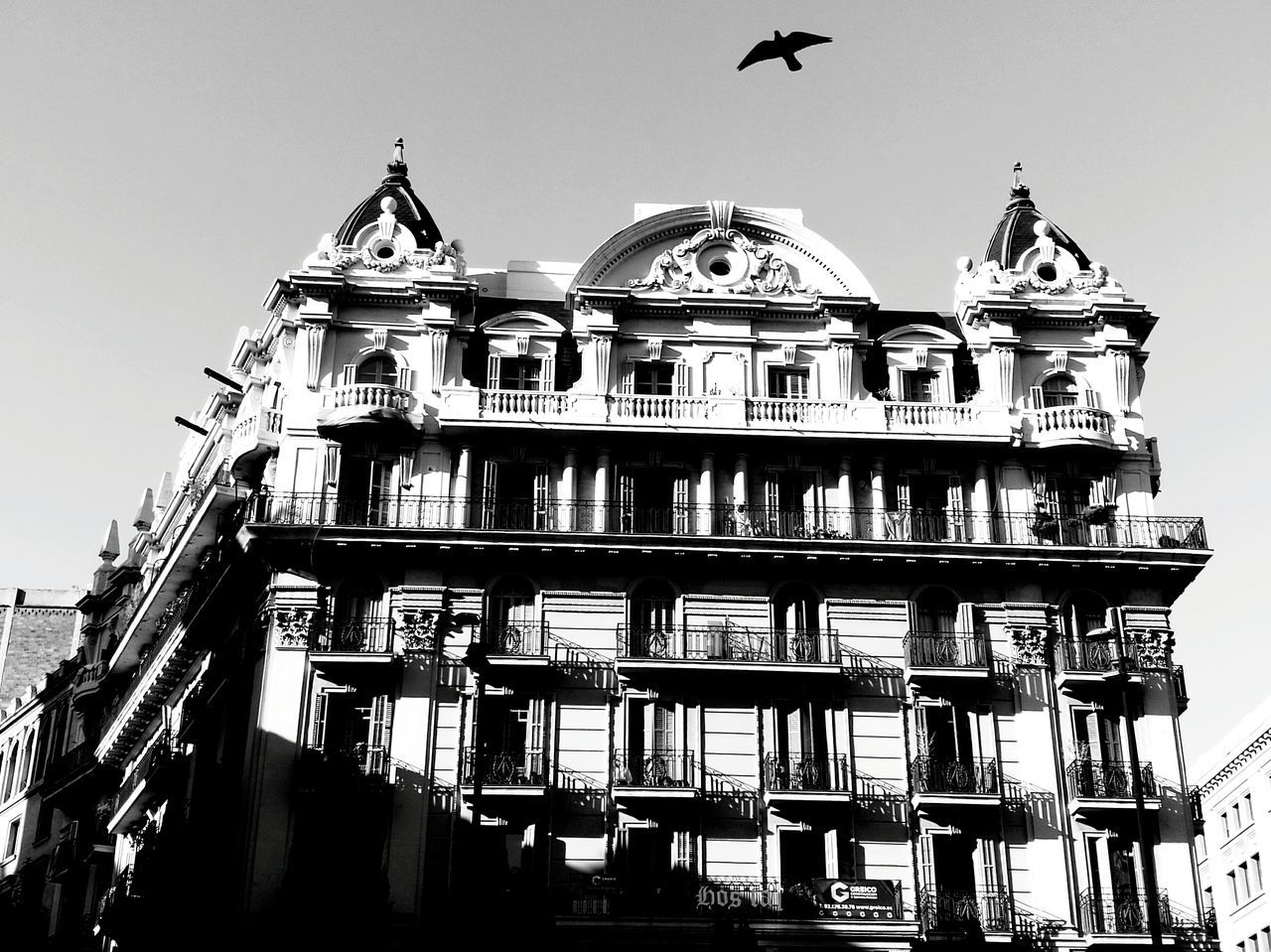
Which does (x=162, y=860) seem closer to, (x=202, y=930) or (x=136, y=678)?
(x=202, y=930)

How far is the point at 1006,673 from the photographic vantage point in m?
45.2

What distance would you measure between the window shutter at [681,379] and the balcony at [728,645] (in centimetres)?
745

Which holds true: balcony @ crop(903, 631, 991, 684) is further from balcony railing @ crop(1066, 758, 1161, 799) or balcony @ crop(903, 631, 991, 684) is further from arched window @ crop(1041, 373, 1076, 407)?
arched window @ crop(1041, 373, 1076, 407)

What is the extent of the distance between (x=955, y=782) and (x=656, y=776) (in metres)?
7.84

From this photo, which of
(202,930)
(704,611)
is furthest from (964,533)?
(202,930)

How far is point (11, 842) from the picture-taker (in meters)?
74.7

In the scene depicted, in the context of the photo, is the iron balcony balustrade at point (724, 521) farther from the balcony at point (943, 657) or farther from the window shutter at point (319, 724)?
the window shutter at point (319, 724)

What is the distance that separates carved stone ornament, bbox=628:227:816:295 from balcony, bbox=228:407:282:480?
448 inches

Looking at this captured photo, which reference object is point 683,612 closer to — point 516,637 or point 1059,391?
point 516,637

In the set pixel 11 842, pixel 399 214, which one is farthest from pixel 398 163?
pixel 11 842

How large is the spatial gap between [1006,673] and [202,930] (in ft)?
74.0

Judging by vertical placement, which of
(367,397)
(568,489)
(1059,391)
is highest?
(1059,391)

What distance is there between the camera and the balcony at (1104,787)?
43.0m

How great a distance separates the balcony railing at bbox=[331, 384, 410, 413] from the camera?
47.2 m
